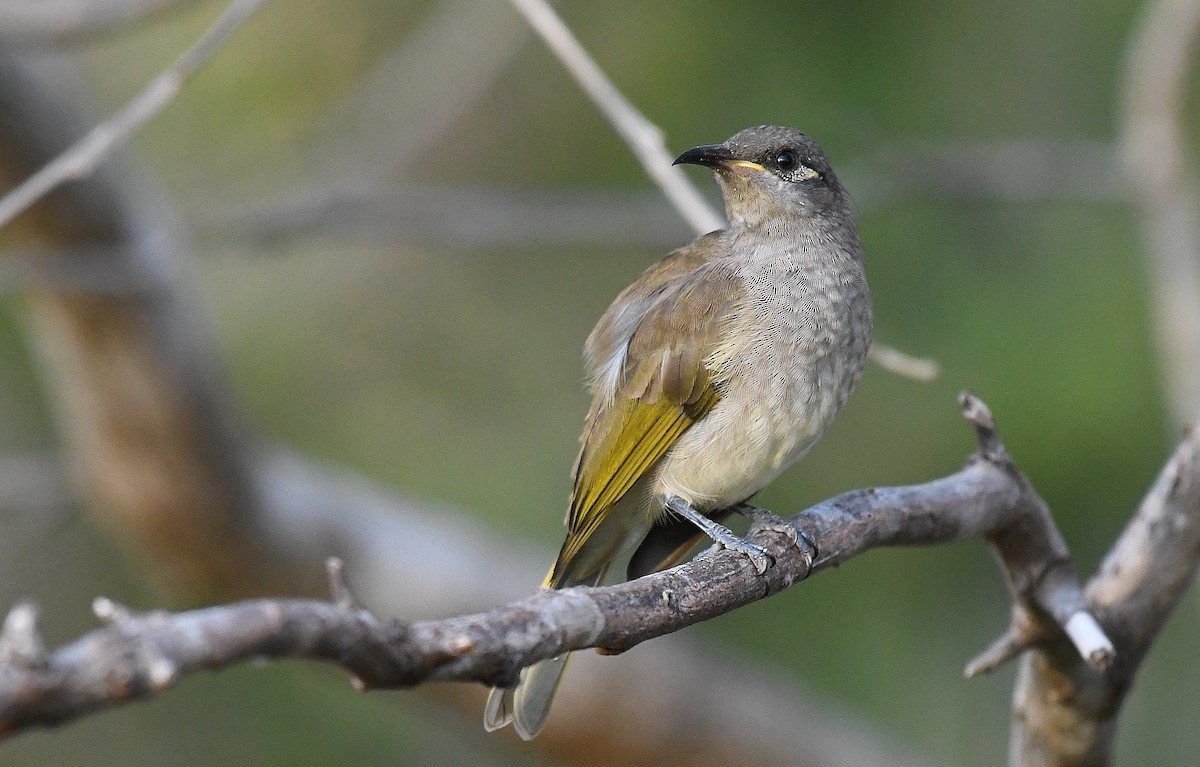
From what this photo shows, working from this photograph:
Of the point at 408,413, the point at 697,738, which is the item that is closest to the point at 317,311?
the point at 408,413

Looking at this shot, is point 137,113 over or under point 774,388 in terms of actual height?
over

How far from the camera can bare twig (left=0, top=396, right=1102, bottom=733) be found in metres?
1.36

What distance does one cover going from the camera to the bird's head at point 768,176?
3873 mm

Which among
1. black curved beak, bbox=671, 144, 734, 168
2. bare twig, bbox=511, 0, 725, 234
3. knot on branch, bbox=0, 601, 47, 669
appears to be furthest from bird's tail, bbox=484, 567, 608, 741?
knot on branch, bbox=0, 601, 47, 669

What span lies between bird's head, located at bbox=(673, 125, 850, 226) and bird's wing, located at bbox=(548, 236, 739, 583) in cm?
28

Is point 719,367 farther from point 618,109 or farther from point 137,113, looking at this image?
point 137,113

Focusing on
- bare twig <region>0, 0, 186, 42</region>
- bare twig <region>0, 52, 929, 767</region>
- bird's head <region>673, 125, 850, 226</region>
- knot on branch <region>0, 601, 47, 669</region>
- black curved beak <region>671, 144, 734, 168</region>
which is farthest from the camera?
bare twig <region>0, 52, 929, 767</region>

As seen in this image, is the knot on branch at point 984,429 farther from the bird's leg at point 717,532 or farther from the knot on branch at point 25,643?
the knot on branch at point 25,643

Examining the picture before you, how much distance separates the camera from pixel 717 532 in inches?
137

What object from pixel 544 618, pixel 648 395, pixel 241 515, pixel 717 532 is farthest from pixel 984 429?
pixel 241 515

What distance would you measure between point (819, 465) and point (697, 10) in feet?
7.93

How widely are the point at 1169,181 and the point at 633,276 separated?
308 cm

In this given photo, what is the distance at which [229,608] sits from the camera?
147 centimetres

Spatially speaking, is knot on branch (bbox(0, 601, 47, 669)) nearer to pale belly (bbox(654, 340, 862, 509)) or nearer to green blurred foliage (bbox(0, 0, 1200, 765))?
pale belly (bbox(654, 340, 862, 509))
